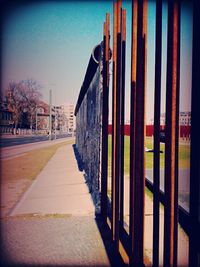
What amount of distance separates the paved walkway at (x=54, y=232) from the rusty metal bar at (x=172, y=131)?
51.6 inches

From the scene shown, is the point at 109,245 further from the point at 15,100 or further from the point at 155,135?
the point at 15,100

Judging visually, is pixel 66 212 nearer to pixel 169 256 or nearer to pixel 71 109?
pixel 169 256

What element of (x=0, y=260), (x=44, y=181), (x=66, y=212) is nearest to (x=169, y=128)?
(x=0, y=260)

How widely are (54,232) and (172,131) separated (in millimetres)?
2833

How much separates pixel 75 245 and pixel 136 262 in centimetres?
111

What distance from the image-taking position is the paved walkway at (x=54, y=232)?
313 centimetres

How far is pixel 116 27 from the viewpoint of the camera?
3531 mm

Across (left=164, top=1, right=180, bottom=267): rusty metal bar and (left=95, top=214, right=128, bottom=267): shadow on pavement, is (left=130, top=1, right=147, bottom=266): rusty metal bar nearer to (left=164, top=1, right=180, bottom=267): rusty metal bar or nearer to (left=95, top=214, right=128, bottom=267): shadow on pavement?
(left=95, top=214, right=128, bottom=267): shadow on pavement

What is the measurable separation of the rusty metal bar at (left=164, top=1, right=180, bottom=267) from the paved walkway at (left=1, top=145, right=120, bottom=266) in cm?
131

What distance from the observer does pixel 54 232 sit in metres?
3.93

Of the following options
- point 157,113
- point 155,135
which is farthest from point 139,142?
point 157,113

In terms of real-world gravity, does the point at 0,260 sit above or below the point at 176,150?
below

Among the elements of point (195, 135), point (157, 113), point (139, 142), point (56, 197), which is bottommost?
point (56, 197)

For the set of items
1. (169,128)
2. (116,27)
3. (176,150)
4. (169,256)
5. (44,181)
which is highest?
(116,27)
